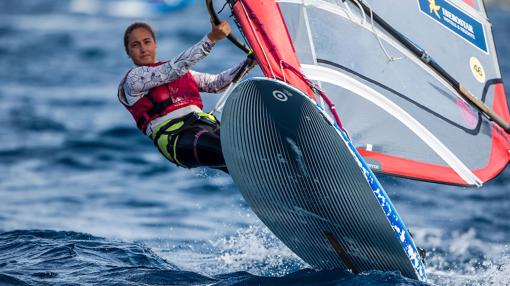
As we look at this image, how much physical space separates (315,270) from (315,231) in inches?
16.4

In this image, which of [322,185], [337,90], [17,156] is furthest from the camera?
[17,156]

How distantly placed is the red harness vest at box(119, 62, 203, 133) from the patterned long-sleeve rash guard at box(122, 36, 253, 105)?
0.05 metres

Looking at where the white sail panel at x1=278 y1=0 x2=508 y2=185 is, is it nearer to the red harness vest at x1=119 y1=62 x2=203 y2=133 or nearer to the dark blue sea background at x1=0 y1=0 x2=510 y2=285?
the red harness vest at x1=119 y1=62 x2=203 y2=133

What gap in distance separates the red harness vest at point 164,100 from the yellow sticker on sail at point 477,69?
196 centimetres

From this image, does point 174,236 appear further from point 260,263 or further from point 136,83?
point 136,83

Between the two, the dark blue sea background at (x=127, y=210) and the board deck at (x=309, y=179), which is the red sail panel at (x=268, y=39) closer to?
the board deck at (x=309, y=179)

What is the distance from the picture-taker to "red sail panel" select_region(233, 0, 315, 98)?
4703 mm

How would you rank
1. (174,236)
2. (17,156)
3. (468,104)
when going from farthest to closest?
(17,156) < (174,236) < (468,104)

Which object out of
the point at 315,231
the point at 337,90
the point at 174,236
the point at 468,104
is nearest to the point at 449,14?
the point at 468,104

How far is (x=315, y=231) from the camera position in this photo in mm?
5195

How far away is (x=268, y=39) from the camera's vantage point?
4.79 metres

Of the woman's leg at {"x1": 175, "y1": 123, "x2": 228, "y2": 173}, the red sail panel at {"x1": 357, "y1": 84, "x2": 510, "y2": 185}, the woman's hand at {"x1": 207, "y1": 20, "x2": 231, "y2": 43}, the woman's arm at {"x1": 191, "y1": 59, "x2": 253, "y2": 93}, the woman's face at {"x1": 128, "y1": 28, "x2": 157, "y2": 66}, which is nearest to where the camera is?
the woman's hand at {"x1": 207, "y1": 20, "x2": 231, "y2": 43}

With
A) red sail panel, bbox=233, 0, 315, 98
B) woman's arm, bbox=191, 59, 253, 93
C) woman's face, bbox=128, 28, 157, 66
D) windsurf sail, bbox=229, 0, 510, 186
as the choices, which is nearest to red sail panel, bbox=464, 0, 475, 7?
windsurf sail, bbox=229, 0, 510, 186

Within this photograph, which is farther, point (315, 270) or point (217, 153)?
point (315, 270)
